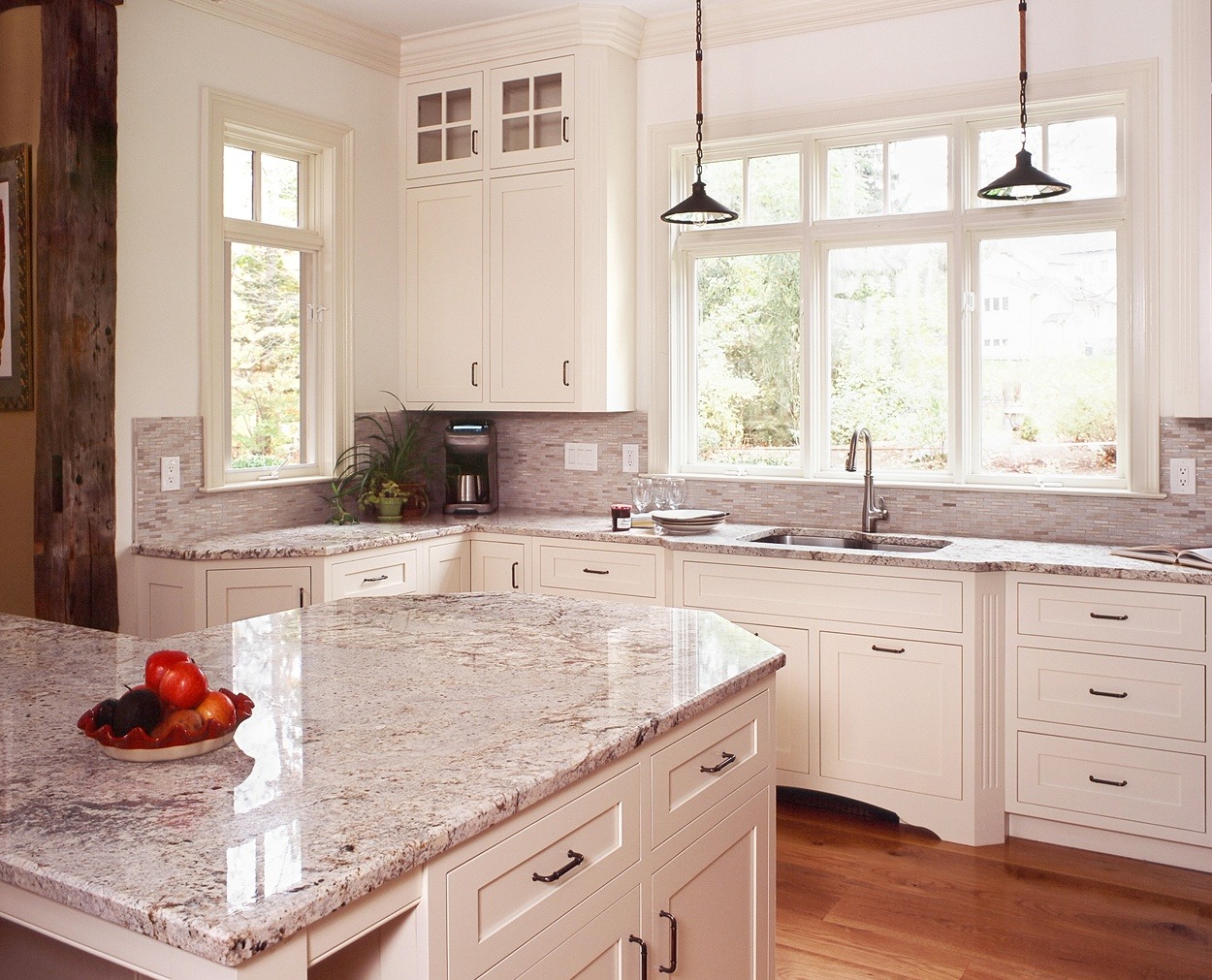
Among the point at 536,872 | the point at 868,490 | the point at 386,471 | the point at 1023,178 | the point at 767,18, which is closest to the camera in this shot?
the point at 536,872

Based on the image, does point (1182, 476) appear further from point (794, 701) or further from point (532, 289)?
point (532, 289)

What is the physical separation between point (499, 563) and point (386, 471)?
0.74 meters

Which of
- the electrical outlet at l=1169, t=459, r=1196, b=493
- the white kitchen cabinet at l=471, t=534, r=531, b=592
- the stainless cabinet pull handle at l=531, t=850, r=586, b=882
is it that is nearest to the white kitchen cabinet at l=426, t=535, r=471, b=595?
the white kitchen cabinet at l=471, t=534, r=531, b=592

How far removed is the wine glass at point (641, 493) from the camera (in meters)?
4.49

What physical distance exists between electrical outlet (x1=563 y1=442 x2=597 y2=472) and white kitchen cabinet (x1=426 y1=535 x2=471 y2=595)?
677 millimetres

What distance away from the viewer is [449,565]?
4480 millimetres

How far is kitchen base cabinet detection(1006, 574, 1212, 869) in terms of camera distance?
10.8ft

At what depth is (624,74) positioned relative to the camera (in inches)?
183

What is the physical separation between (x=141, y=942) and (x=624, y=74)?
13.8 feet

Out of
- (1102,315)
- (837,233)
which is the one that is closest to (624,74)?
(837,233)

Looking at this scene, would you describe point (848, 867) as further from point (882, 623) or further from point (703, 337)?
point (703, 337)

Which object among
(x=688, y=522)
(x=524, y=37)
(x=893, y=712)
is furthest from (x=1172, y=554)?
(x=524, y=37)

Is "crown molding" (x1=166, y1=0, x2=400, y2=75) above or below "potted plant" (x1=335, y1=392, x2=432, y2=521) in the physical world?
Result: above

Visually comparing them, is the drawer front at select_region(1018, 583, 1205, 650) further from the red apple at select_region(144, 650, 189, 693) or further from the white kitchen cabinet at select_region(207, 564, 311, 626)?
the red apple at select_region(144, 650, 189, 693)
